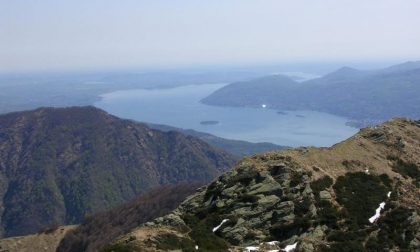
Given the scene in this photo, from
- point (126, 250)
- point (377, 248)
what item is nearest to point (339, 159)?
point (377, 248)

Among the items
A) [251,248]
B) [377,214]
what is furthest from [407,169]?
[251,248]

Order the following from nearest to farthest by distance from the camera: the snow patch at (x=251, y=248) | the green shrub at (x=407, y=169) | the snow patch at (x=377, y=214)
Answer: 1. the snow patch at (x=251, y=248)
2. the snow patch at (x=377, y=214)
3. the green shrub at (x=407, y=169)

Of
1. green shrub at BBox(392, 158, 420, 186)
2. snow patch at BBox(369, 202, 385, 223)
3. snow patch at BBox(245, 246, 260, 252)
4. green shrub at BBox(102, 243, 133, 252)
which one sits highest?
green shrub at BBox(392, 158, 420, 186)

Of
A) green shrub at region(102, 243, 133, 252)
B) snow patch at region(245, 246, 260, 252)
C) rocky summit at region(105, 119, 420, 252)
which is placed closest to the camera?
green shrub at region(102, 243, 133, 252)

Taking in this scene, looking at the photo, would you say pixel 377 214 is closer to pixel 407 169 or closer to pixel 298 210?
pixel 298 210

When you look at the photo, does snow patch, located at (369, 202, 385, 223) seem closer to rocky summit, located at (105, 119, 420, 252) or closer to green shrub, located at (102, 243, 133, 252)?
rocky summit, located at (105, 119, 420, 252)

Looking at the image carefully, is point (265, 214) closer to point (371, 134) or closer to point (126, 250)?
point (126, 250)

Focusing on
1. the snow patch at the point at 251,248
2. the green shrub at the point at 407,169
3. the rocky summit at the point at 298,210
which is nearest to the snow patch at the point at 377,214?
the rocky summit at the point at 298,210

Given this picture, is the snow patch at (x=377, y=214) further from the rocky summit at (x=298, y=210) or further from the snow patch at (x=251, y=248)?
the snow patch at (x=251, y=248)

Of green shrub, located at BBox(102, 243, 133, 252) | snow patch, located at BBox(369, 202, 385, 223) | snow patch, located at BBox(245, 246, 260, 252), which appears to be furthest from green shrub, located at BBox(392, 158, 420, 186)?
green shrub, located at BBox(102, 243, 133, 252)
